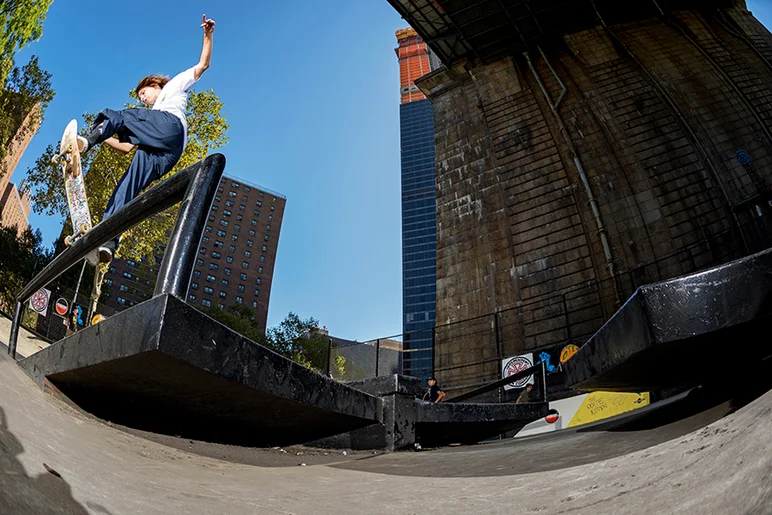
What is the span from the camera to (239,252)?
10638cm

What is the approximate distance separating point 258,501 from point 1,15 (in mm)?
19994

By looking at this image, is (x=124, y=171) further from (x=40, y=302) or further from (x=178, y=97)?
(x=178, y=97)

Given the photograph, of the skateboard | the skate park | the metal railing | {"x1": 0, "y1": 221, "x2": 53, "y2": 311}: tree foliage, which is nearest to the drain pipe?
the skate park

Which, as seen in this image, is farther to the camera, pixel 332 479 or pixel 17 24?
pixel 17 24

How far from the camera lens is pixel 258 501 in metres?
1.40

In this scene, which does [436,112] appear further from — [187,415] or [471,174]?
[187,415]

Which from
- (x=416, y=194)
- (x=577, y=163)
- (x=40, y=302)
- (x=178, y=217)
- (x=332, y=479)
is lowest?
(x=332, y=479)

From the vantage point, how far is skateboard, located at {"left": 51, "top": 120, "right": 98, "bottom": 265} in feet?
8.84

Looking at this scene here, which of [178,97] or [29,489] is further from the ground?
[178,97]

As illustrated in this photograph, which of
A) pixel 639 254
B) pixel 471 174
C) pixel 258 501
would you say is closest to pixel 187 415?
pixel 258 501

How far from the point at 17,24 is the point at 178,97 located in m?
18.0

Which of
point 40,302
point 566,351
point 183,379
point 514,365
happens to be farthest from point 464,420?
point 40,302

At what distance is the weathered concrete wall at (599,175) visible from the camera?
48.4 ft

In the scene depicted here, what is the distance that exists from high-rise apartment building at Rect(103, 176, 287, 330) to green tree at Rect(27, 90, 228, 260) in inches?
3003
